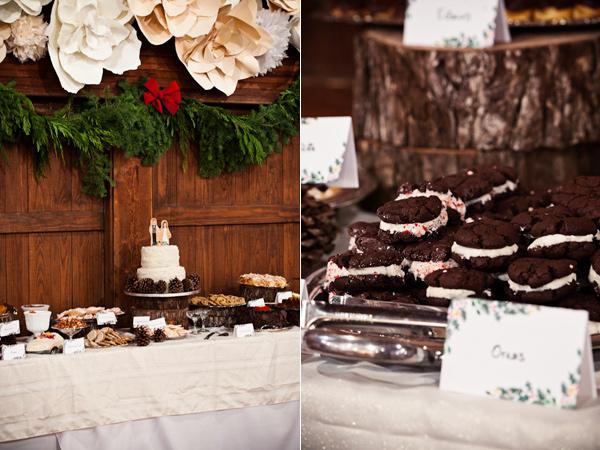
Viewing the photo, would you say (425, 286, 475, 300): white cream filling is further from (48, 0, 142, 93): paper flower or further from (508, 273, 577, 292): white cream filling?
(48, 0, 142, 93): paper flower

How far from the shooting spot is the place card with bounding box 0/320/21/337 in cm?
215

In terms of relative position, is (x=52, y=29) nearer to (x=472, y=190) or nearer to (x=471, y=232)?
(x=472, y=190)

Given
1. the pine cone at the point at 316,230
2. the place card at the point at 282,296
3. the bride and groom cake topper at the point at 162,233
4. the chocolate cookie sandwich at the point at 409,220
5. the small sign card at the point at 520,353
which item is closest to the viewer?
the small sign card at the point at 520,353

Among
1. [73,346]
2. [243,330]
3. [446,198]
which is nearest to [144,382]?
[73,346]

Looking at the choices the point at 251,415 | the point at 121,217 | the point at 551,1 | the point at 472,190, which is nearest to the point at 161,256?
the point at 121,217

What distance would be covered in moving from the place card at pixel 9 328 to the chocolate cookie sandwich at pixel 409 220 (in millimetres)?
1288

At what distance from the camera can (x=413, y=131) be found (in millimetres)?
2672

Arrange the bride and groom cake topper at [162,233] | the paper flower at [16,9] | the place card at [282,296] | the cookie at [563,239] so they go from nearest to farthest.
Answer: the cookie at [563,239] < the paper flower at [16,9] < the bride and groom cake topper at [162,233] < the place card at [282,296]

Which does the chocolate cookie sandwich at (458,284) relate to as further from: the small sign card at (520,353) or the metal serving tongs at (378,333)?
the small sign card at (520,353)

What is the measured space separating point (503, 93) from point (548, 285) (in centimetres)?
159

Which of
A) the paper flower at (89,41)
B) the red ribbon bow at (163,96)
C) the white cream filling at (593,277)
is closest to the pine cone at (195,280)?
the red ribbon bow at (163,96)

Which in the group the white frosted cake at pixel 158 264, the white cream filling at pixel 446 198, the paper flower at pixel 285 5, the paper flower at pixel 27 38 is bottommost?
the white frosted cake at pixel 158 264

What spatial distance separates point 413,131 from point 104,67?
1.03 metres

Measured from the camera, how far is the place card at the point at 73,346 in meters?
2.15
